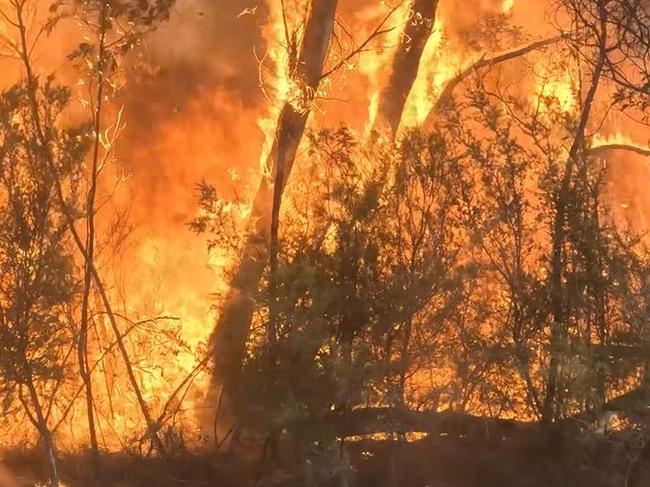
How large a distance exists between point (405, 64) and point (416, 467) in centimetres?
620

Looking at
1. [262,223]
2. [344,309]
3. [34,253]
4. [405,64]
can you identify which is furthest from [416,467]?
[405,64]

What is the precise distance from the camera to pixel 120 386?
908cm

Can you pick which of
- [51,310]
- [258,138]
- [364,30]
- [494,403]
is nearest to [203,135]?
[258,138]

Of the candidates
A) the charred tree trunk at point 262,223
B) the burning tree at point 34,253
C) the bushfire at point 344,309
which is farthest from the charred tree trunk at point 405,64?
the burning tree at point 34,253

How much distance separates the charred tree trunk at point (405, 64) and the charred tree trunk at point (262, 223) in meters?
2.07

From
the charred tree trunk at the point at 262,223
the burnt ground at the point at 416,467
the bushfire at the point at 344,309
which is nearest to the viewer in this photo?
the bushfire at the point at 344,309

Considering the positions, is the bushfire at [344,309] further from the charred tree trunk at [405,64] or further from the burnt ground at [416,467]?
the charred tree trunk at [405,64]

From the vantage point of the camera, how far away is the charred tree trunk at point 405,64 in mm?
11367

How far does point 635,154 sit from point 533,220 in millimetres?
10662

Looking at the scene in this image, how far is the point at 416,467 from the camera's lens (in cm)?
818

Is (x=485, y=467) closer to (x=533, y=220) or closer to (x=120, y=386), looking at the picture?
(x=533, y=220)

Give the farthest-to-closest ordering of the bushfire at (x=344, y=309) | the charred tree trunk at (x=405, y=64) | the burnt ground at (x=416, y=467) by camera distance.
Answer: the charred tree trunk at (x=405, y=64) → the burnt ground at (x=416, y=467) → the bushfire at (x=344, y=309)

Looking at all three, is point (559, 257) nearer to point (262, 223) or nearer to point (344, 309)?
point (344, 309)

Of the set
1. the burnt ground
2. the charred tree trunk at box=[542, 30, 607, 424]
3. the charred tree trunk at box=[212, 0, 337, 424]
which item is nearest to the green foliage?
the burnt ground
